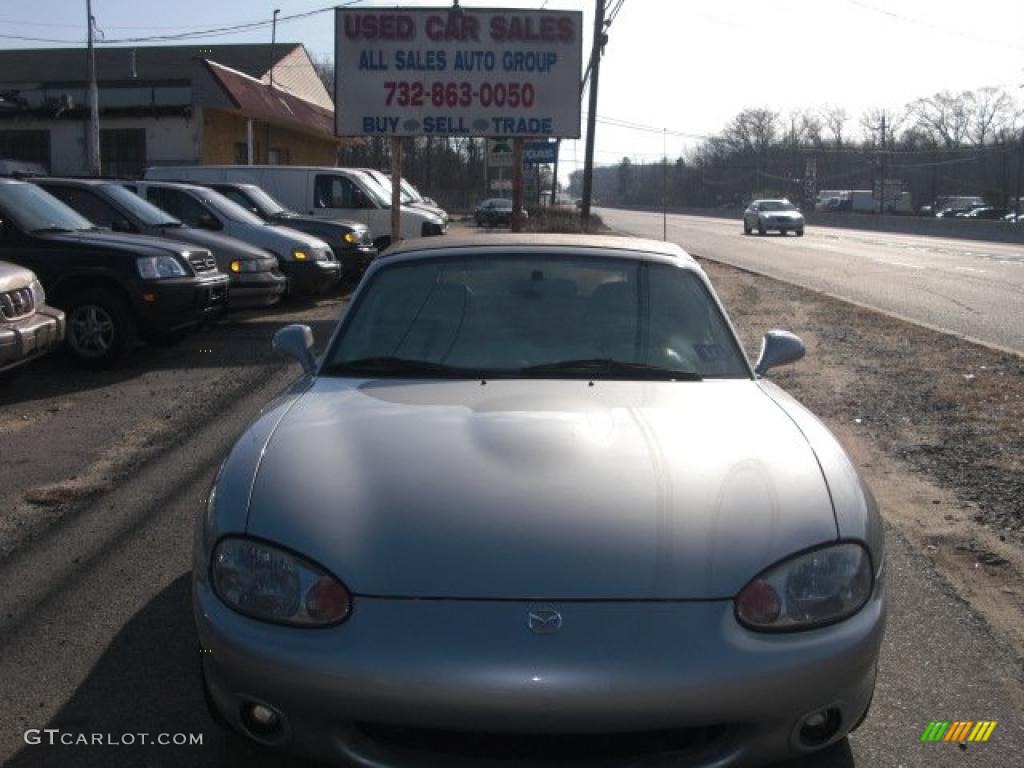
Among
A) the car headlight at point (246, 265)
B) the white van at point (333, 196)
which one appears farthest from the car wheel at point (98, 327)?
the white van at point (333, 196)

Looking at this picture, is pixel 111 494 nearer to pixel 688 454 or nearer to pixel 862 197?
pixel 688 454

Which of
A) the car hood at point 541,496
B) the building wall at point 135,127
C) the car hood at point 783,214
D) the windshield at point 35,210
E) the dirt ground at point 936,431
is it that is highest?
the building wall at point 135,127

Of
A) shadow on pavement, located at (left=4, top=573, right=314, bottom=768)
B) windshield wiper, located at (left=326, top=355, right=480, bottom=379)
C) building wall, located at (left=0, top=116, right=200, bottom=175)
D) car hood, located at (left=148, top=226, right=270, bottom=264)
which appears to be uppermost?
building wall, located at (left=0, top=116, right=200, bottom=175)

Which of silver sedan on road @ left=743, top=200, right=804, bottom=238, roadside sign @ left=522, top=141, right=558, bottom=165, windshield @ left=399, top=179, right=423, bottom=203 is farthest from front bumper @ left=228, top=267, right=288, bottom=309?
silver sedan on road @ left=743, top=200, right=804, bottom=238

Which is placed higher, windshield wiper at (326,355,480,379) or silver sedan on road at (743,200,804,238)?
silver sedan on road at (743,200,804,238)

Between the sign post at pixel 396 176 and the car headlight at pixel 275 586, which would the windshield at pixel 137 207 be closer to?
the sign post at pixel 396 176

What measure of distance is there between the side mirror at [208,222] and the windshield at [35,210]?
3330 mm

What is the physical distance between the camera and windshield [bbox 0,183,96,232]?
9.88 meters

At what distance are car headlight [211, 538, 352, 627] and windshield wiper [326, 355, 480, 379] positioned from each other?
1.28 meters

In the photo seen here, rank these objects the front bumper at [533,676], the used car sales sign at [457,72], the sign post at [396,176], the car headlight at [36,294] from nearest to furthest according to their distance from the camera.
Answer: the front bumper at [533,676]
the car headlight at [36,294]
the used car sales sign at [457,72]
the sign post at [396,176]

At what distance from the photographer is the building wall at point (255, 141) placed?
30.9 meters

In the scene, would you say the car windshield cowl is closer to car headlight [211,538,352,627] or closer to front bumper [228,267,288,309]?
car headlight [211,538,352,627]

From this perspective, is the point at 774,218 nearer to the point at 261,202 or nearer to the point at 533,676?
the point at 261,202

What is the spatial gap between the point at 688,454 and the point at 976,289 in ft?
59.2
